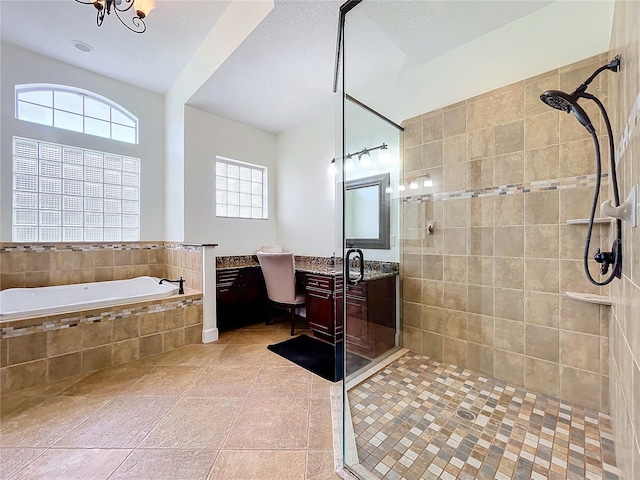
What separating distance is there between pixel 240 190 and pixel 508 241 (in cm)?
332

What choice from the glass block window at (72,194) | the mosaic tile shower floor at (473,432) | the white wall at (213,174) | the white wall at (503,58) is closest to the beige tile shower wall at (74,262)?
the glass block window at (72,194)

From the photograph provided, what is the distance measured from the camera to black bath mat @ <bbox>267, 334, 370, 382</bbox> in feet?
6.96

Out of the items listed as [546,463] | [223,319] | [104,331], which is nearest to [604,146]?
[546,463]

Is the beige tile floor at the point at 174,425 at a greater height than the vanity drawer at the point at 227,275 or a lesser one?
lesser

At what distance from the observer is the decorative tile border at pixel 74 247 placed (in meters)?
2.72

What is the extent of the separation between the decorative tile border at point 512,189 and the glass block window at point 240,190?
93.8 inches

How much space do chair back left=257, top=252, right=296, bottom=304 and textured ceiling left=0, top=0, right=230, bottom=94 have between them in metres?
2.36

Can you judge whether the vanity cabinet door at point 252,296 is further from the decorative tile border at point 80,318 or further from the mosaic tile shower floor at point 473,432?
the mosaic tile shower floor at point 473,432

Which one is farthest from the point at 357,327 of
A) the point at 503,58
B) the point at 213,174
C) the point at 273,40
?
the point at 213,174

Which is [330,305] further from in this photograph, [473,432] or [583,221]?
[583,221]

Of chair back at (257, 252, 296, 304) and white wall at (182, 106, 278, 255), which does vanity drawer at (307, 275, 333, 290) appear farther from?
white wall at (182, 106, 278, 255)

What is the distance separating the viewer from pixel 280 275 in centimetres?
304

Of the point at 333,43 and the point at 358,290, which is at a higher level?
the point at 333,43

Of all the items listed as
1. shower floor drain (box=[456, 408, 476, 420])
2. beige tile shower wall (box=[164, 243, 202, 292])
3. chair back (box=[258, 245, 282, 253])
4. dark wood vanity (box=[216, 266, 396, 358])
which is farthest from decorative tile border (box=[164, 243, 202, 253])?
shower floor drain (box=[456, 408, 476, 420])
